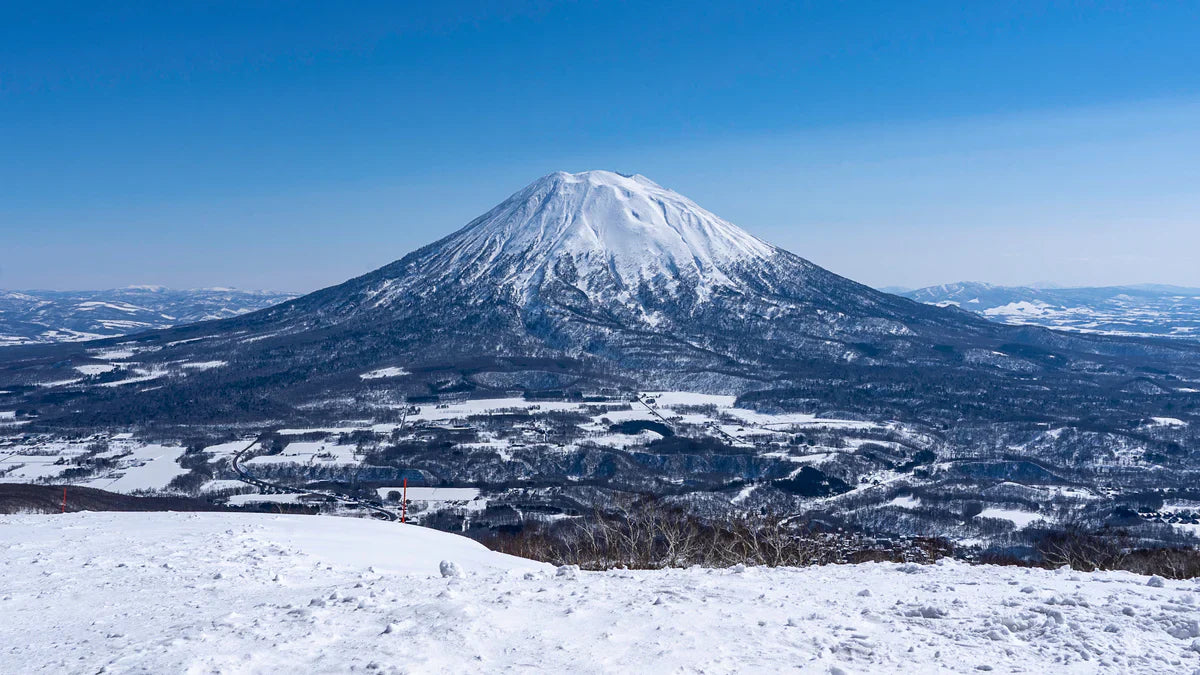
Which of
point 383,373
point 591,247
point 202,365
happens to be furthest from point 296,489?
point 591,247

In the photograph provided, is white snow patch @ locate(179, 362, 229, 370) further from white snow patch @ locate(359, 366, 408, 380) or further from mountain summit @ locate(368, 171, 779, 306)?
mountain summit @ locate(368, 171, 779, 306)

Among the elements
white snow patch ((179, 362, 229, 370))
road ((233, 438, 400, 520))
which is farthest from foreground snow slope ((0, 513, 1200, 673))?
white snow patch ((179, 362, 229, 370))

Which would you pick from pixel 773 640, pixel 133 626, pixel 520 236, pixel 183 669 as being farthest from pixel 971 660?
pixel 520 236

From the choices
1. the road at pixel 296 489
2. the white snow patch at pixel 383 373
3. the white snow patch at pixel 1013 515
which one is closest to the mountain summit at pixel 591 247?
the white snow patch at pixel 383 373

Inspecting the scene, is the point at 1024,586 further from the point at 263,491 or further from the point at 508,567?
the point at 263,491

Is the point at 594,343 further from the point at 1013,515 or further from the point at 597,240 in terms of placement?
the point at 1013,515

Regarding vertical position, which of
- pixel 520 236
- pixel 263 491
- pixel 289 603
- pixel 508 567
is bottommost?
pixel 263 491
